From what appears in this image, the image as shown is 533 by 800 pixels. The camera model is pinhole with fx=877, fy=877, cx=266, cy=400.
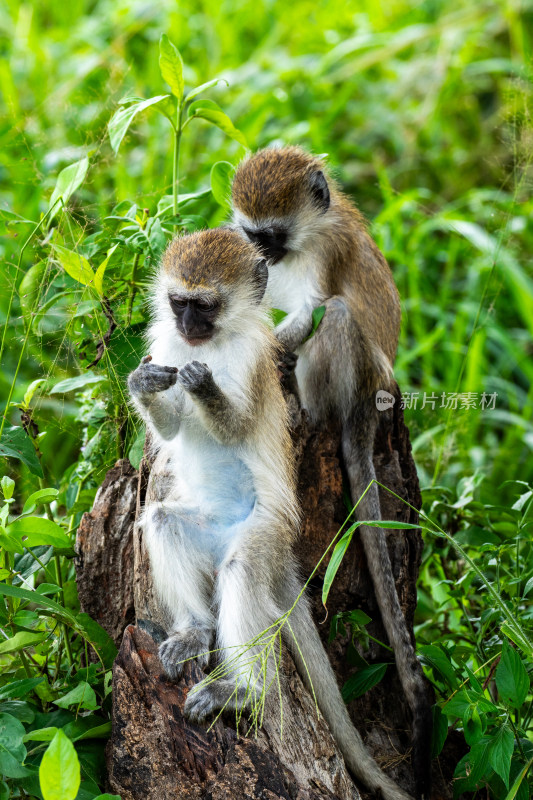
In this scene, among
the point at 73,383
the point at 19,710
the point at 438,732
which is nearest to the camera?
the point at 19,710

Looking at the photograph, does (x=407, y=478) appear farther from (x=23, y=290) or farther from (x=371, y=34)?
(x=371, y=34)

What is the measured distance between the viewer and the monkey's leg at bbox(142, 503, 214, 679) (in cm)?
329

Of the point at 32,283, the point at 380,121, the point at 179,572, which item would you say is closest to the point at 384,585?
the point at 179,572

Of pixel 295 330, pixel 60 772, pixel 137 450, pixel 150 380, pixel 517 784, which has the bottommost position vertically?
pixel 517 784

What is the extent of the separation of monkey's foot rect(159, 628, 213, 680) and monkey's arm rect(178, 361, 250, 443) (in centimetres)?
73

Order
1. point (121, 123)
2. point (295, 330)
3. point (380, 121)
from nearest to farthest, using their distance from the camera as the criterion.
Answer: point (121, 123) < point (295, 330) < point (380, 121)

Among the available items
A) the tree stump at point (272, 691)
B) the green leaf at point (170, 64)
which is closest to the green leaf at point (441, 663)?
the tree stump at point (272, 691)

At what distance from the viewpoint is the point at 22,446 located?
3402mm

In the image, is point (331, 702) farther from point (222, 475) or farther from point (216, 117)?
point (216, 117)

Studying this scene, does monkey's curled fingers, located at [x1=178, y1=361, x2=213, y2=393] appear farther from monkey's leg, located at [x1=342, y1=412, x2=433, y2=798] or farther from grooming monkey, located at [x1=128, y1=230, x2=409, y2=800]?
monkey's leg, located at [x1=342, y1=412, x2=433, y2=798]

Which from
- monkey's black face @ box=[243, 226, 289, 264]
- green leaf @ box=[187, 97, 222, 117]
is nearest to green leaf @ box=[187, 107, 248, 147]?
green leaf @ box=[187, 97, 222, 117]

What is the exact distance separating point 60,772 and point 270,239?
2.91 metres

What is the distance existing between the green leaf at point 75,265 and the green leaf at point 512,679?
6.77ft

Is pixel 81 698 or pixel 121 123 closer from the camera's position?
pixel 81 698
